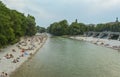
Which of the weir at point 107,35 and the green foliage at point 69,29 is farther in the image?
the green foliage at point 69,29

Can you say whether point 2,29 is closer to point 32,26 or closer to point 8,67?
point 8,67

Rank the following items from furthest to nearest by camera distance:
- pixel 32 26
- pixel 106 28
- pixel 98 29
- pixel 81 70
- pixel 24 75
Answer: pixel 98 29, pixel 106 28, pixel 32 26, pixel 81 70, pixel 24 75

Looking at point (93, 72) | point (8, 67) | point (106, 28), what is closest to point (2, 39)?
point (8, 67)

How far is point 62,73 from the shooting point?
30625 mm

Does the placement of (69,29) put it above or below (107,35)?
above

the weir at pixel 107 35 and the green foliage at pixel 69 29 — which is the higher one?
the green foliage at pixel 69 29

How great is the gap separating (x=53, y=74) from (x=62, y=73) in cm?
136

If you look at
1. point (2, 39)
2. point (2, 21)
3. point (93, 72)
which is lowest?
point (93, 72)

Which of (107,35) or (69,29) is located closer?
(107,35)

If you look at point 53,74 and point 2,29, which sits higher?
point 2,29

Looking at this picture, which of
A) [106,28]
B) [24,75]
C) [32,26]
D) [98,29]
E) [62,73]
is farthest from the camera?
[98,29]

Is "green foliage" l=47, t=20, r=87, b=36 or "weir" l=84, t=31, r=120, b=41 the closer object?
"weir" l=84, t=31, r=120, b=41

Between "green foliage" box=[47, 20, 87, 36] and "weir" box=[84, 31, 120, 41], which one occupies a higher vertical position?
"green foliage" box=[47, 20, 87, 36]

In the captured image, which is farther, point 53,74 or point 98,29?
point 98,29
